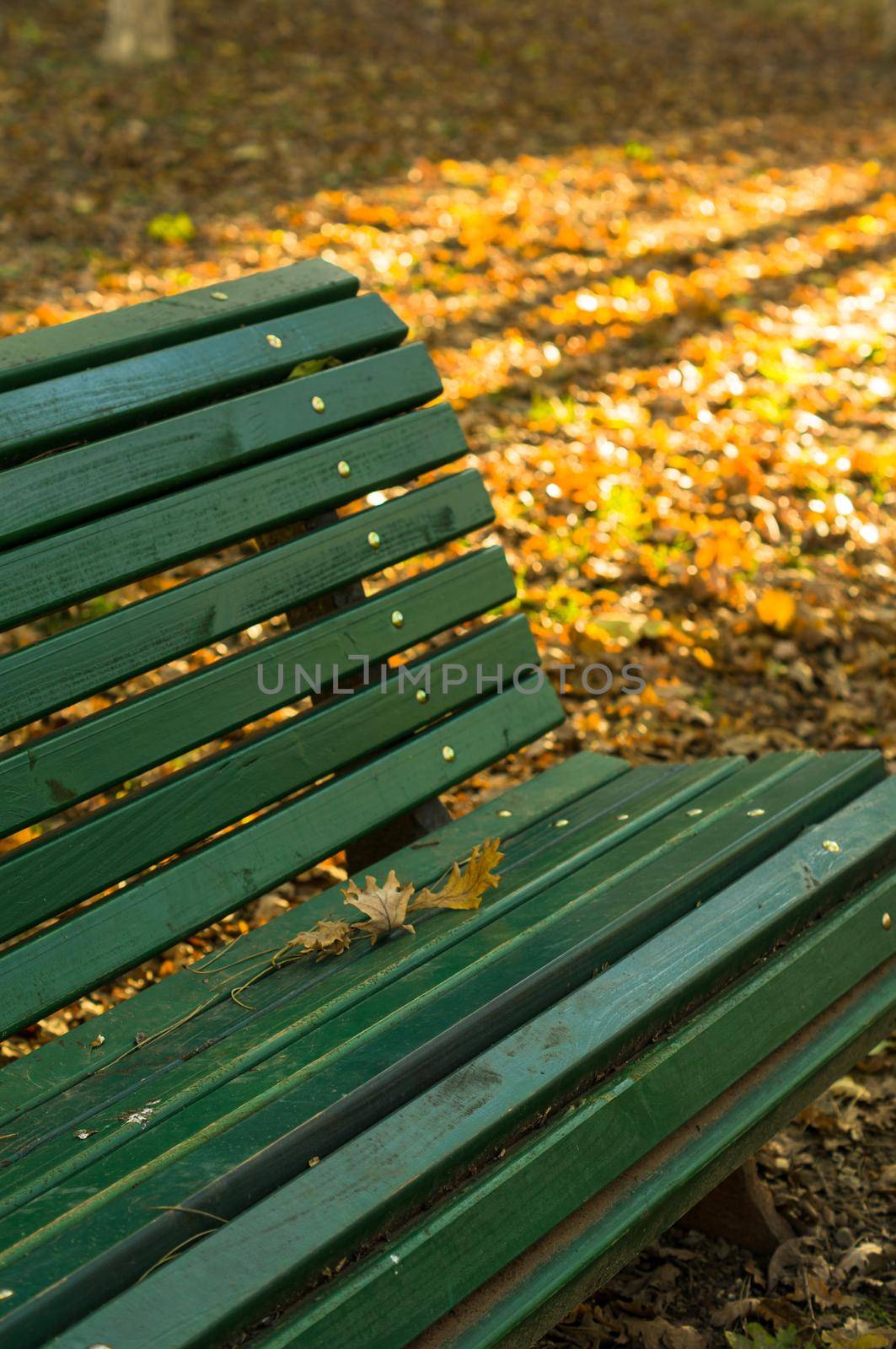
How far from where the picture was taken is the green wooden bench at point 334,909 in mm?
1264

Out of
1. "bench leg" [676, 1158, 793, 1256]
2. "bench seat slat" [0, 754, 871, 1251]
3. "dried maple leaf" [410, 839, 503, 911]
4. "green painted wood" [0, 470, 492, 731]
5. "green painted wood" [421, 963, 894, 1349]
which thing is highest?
"green painted wood" [0, 470, 492, 731]

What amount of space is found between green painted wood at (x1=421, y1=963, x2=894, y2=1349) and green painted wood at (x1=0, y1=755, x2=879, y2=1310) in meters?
0.17

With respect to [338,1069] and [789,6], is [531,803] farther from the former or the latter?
[789,6]

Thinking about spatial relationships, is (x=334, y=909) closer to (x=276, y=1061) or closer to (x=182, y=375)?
(x=276, y=1061)

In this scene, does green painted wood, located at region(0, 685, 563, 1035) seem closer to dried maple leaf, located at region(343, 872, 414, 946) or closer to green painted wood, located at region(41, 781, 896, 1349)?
dried maple leaf, located at region(343, 872, 414, 946)

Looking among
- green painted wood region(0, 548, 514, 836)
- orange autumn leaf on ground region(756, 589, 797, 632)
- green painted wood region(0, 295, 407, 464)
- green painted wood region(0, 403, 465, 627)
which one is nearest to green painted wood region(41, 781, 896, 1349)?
green painted wood region(0, 548, 514, 836)

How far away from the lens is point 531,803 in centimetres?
226

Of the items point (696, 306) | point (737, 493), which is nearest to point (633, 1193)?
point (737, 493)

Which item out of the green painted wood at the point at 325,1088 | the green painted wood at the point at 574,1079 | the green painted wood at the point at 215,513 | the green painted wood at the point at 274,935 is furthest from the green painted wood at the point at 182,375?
the green painted wood at the point at 574,1079

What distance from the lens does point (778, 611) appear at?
12.6 ft

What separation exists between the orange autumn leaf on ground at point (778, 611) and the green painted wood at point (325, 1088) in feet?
6.76

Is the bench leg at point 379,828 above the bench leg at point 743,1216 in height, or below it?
above

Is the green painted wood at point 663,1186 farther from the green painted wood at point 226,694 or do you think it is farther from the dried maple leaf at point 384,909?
the green painted wood at point 226,694

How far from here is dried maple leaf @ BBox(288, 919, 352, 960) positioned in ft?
5.96
